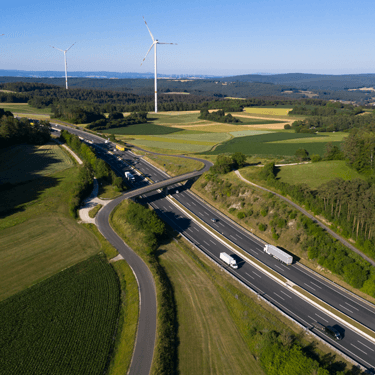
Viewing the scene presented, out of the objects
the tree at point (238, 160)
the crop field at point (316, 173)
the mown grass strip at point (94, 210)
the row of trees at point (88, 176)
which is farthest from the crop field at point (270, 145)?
the mown grass strip at point (94, 210)

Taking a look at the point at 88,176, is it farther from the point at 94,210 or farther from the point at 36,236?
the point at 36,236

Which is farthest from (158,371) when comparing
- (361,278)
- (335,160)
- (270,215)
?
(335,160)

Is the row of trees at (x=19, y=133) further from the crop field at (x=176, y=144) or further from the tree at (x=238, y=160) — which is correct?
the tree at (x=238, y=160)

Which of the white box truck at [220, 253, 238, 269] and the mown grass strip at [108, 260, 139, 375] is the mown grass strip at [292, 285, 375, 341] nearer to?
the white box truck at [220, 253, 238, 269]

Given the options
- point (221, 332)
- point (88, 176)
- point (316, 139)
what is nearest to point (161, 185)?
point (88, 176)

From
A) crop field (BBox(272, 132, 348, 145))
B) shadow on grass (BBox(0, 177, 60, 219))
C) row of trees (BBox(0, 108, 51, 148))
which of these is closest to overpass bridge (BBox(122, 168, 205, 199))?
shadow on grass (BBox(0, 177, 60, 219))

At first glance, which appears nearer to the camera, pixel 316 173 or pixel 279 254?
pixel 279 254

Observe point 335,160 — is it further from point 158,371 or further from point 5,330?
point 5,330
